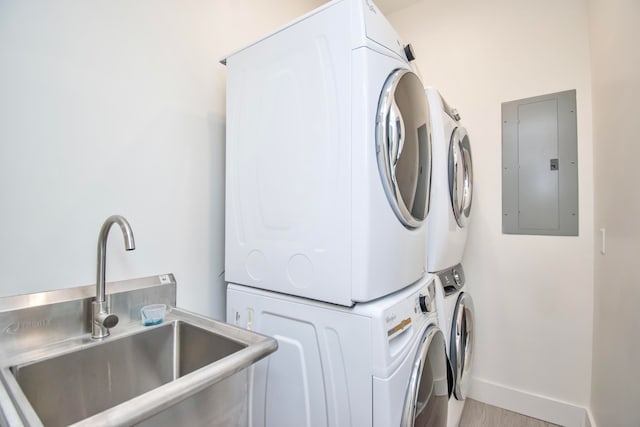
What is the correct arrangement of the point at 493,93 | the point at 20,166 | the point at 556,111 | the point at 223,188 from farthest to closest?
the point at 493,93 → the point at 556,111 → the point at 223,188 → the point at 20,166

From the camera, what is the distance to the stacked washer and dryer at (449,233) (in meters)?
1.63

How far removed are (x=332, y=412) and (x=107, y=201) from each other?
1163 millimetres

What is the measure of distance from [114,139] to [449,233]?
1695 millimetres

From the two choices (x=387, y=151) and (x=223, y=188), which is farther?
(x=223, y=188)

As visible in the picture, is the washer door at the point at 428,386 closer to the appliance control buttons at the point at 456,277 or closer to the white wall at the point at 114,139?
the appliance control buttons at the point at 456,277

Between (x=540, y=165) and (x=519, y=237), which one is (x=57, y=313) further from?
(x=540, y=165)

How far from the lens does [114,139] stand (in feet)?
4.00

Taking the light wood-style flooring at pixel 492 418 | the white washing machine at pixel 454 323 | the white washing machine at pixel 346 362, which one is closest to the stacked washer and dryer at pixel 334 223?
the white washing machine at pixel 346 362

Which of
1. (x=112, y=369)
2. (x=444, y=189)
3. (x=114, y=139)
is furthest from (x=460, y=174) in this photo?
(x=112, y=369)

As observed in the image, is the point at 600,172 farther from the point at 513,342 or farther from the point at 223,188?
the point at 223,188

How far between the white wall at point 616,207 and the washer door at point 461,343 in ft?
2.16

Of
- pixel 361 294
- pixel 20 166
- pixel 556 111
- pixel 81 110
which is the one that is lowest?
pixel 361 294

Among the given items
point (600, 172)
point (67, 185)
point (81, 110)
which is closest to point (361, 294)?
point (67, 185)

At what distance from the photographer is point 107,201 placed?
1196mm
